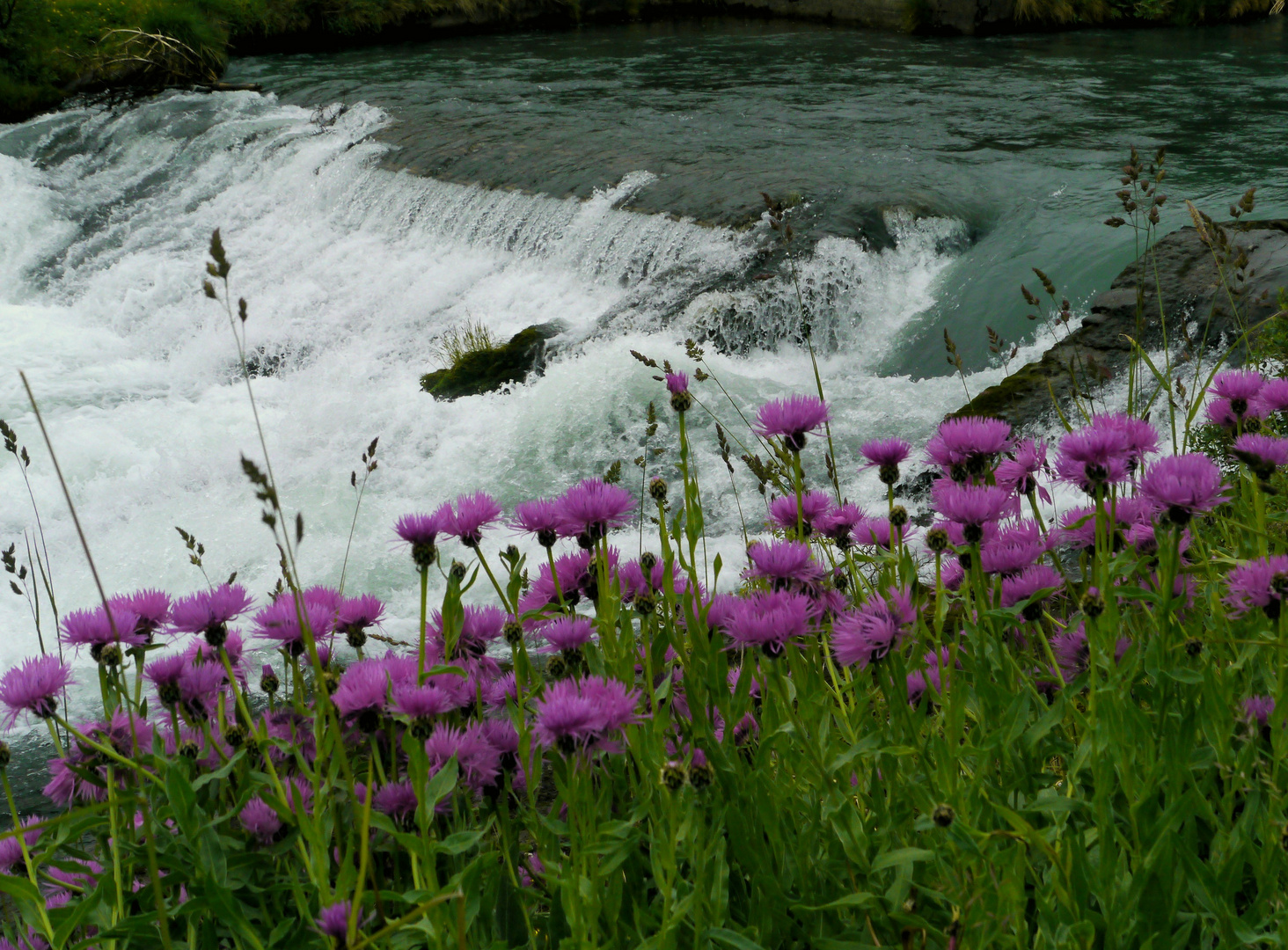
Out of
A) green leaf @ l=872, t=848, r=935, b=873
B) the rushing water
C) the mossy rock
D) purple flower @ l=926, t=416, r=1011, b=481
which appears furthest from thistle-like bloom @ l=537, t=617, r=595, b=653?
the mossy rock

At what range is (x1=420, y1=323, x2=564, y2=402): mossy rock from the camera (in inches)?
283

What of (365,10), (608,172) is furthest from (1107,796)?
(365,10)

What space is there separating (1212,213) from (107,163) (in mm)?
12252

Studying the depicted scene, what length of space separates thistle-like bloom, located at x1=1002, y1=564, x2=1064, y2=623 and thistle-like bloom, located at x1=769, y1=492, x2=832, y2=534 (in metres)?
0.30

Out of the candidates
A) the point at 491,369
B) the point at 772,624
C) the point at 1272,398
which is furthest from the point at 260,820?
the point at 491,369

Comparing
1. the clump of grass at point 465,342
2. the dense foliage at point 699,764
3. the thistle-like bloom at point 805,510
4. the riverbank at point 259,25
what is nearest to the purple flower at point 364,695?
the dense foliage at point 699,764

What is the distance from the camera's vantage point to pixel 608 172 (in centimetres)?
961

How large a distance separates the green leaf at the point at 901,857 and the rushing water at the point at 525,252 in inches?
154

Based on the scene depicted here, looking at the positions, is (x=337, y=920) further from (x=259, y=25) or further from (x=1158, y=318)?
(x=259, y=25)

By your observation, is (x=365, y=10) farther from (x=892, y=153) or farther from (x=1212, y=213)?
(x=1212, y=213)

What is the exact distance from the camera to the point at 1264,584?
135 cm

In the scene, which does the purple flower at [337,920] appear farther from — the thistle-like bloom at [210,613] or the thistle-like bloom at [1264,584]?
the thistle-like bloom at [1264,584]

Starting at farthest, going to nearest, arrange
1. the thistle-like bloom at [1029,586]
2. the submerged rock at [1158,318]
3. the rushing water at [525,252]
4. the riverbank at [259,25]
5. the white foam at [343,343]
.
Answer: the riverbank at [259,25] < the rushing water at [525,252] < the white foam at [343,343] < the submerged rock at [1158,318] < the thistle-like bloom at [1029,586]

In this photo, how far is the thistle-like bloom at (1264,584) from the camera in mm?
1320
